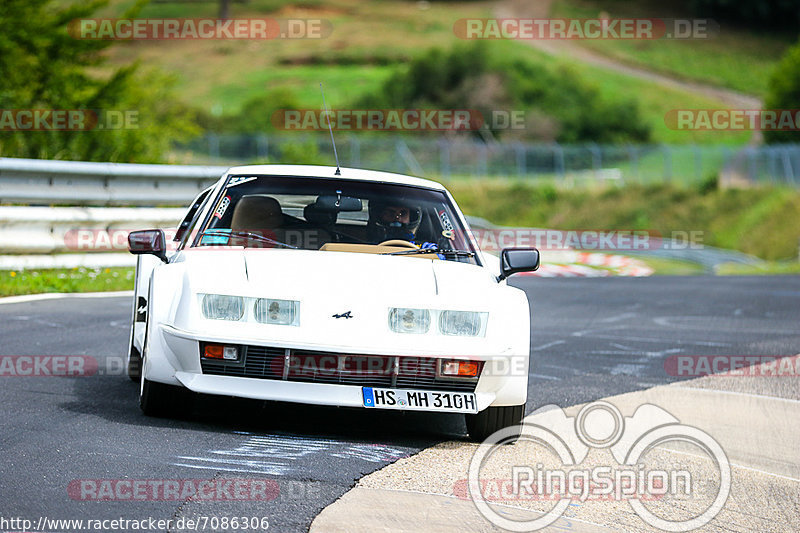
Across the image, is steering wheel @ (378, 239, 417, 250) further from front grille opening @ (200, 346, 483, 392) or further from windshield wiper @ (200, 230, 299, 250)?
front grille opening @ (200, 346, 483, 392)

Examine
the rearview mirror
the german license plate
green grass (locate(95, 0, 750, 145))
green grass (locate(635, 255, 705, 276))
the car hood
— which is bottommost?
green grass (locate(635, 255, 705, 276))

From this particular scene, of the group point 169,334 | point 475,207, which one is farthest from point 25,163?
point 475,207

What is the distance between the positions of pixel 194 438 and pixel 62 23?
48.0 feet

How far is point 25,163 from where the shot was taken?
1270 centimetres

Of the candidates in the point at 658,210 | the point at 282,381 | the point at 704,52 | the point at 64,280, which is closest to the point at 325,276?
the point at 282,381

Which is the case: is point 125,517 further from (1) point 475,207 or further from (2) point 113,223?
(1) point 475,207

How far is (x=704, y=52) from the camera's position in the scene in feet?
348

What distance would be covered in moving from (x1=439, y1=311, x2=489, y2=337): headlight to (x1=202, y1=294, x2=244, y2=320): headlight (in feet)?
3.14

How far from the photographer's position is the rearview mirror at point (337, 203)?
720 centimetres

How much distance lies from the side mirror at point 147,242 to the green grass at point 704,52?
305 feet

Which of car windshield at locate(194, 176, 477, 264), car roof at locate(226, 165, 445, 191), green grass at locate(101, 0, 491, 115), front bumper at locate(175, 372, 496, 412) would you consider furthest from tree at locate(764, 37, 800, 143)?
front bumper at locate(175, 372, 496, 412)

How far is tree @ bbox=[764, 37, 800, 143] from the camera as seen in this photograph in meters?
59.2

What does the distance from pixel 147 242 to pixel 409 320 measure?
1669 millimetres

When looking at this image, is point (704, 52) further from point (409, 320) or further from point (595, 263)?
point (409, 320)
